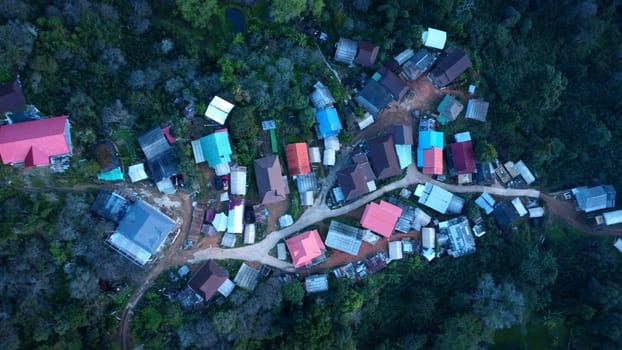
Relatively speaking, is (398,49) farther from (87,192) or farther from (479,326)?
(87,192)

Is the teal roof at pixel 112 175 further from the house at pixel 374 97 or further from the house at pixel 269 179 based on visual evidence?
the house at pixel 374 97

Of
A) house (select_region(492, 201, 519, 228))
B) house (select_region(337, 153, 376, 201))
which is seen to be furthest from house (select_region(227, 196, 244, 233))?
house (select_region(492, 201, 519, 228))

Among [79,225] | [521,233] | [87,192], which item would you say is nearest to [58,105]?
[87,192]

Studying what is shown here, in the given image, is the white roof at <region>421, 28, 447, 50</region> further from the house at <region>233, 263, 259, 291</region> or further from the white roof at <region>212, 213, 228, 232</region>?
the house at <region>233, 263, 259, 291</region>

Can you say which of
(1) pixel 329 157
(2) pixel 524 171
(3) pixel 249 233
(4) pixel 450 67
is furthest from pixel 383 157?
(2) pixel 524 171

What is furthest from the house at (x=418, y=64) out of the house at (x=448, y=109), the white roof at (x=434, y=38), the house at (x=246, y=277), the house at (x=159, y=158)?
the house at (x=246, y=277)

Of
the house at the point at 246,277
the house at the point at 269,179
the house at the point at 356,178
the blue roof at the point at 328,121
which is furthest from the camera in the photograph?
the blue roof at the point at 328,121

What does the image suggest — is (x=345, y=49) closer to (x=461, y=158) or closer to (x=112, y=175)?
(x=461, y=158)
